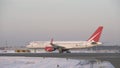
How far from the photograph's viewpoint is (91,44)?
8388 centimetres

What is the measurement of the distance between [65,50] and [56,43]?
366 centimetres

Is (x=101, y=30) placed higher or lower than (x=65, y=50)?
higher

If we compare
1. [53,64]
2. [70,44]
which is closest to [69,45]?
[70,44]

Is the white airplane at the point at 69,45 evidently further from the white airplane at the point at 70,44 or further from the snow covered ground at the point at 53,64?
the snow covered ground at the point at 53,64

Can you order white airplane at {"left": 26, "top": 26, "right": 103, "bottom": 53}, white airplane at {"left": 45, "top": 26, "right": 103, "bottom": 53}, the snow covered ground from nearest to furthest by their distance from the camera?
the snow covered ground < white airplane at {"left": 26, "top": 26, "right": 103, "bottom": 53} < white airplane at {"left": 45, "top": 26, "right": 103, "bottom": 53}

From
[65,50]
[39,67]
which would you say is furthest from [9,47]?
[39,67]

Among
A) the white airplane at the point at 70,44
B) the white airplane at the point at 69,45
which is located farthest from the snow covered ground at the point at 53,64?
the white airplane at the point at 69,45

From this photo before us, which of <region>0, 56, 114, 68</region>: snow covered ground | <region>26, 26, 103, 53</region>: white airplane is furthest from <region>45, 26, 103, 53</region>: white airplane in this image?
<region>0, 56, 114, 68</region>: snow covered ground

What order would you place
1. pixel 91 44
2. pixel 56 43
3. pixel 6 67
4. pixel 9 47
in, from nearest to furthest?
pixel 6 67 < pixel 91 44 < pixel 56 43 < pixel 9 47

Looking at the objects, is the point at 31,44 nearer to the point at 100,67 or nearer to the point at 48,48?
the point at 48,48

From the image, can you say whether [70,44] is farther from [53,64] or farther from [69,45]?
[53,64]

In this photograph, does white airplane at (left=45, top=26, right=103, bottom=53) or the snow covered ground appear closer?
the snow covered ground

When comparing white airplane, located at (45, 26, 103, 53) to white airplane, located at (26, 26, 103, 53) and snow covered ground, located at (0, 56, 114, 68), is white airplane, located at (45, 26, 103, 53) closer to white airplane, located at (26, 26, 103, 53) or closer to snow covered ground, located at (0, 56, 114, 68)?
white airplane, located at (26, 26, 103, 53)

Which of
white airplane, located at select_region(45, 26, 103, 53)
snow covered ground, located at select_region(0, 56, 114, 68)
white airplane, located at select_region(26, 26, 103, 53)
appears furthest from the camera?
white airplane, located at select_region(45, 26, 103, 53)
